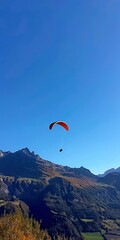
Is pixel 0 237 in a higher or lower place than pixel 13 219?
lower

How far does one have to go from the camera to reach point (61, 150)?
57.2 m

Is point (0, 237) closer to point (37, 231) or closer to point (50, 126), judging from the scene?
point (37, 231)

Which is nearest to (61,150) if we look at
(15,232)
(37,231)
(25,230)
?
(15,232)

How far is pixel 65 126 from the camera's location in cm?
5722

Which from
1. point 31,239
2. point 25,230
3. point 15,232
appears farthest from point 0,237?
point 25,230

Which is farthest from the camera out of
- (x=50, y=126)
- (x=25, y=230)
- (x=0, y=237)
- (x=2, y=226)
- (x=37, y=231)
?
(x=37, y=231)

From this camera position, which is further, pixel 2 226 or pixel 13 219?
pixel 13 219

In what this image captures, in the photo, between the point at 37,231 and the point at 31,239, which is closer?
the point at 31,239

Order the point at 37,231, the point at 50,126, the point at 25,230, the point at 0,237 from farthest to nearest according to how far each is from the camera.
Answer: the point at 37,231
the point at 25,230
the point at 0,237
the point at 50,126

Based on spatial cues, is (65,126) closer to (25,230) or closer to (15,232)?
(15,232)

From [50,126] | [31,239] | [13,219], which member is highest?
[50,126]

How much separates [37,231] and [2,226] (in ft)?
→ 69.8

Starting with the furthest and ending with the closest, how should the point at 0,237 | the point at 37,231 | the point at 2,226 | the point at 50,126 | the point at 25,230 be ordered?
the point at 37,231
the point at 25,230
the point at 2,226
the point at 0,237
the point at 50,126

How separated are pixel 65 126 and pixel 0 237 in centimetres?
3202
